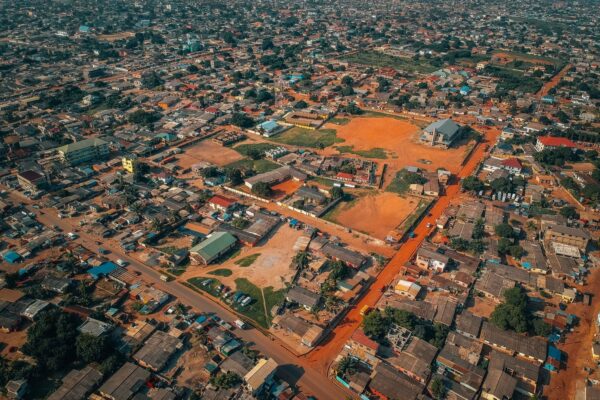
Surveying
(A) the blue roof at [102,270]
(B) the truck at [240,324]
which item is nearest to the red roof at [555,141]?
(B) the truck at [240,324]

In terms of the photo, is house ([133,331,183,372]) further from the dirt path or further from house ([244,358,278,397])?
the dirt path

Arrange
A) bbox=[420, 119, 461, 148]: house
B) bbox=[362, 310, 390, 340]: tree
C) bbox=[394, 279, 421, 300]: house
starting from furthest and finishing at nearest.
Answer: bbox=[420, 119, 461, 148]: house → bbox=[394, 279, 421, 300]: house → bbox=[362, 310, 390, 340]: tree

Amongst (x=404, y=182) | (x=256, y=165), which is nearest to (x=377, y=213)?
(x=404, y=182)

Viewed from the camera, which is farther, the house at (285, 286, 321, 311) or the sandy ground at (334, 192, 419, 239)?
the sandy ground at (334, 192, 419, 239)

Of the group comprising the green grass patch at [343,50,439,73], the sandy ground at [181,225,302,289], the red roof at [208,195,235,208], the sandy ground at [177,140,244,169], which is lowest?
the sandy ground at [177,140,244,169]

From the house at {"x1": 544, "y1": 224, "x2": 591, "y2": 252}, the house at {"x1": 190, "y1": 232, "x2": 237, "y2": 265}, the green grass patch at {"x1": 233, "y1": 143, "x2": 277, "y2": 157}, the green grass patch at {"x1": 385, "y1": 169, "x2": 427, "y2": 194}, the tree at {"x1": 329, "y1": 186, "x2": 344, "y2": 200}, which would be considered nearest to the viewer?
the house at {"x1": 190, "y1": 232, "x2": 237, "y2": 265}

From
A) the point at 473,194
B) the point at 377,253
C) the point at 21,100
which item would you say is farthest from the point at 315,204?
the point at 21,100

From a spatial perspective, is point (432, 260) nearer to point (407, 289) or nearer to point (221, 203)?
point (407, 289)

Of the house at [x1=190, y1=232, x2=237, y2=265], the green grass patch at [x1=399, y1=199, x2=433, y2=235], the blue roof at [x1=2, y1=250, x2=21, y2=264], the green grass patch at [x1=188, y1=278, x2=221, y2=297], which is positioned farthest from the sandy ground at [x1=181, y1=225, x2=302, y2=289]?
the blue roof at [x1=2, y1=250, x2=21, y2=264]
